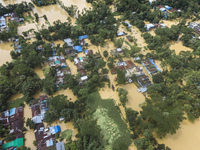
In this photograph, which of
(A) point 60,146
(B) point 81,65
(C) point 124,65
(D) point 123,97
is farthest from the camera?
(C) point 124,65

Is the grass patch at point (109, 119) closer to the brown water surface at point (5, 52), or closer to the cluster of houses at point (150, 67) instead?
the cluster of houses at point (150, 67)

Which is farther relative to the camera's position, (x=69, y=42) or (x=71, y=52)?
(x=69, y=42)

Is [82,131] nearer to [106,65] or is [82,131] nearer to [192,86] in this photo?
[106,65]

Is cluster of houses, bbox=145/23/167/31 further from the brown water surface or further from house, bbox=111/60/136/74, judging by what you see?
the brown water surface

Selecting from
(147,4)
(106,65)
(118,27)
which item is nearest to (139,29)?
(118,27)

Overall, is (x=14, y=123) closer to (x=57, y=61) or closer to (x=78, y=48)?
(x=57, y=61)

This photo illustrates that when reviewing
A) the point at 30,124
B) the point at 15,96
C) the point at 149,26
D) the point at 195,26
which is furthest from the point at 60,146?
the point at 195,26

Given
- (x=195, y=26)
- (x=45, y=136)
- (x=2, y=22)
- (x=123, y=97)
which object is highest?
(x=195, y=26)
